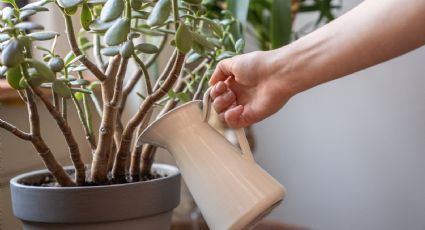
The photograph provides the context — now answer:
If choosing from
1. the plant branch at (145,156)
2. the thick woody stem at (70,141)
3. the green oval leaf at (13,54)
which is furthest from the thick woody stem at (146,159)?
the green oval leaf at (13,54)

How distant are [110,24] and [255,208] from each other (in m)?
0.29

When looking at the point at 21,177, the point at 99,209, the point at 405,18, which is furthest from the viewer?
the point at 21,177

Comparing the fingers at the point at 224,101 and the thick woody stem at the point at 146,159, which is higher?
the fingers at the point at 224,101

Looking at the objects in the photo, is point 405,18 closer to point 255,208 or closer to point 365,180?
point 255,208

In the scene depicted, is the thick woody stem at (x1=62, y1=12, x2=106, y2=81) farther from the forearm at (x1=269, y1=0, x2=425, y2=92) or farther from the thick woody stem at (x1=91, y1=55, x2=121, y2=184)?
the forearm at (x1=269, y1=0, x2=425, y2=92)

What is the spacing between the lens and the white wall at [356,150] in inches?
56.8

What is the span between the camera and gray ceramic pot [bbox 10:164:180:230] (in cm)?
71

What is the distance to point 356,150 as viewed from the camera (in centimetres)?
153

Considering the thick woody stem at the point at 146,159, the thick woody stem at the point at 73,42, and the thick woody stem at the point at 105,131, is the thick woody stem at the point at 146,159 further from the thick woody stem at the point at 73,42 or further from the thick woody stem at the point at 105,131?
the thick woody stem at the point at 73,42

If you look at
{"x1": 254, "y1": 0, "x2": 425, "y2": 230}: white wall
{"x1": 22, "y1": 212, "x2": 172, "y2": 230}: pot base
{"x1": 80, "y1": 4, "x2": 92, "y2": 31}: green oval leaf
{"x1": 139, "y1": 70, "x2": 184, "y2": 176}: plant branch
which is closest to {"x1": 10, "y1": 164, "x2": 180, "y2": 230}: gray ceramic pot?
{"x1": 22, "y1": 212, "x2": 172, "y2": 230}: pot base

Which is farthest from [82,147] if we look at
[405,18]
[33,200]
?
[405,18]

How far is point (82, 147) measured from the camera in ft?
3.61

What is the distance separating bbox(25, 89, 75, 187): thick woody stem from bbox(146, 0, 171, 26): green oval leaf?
20cm

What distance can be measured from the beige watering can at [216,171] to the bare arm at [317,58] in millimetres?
70
